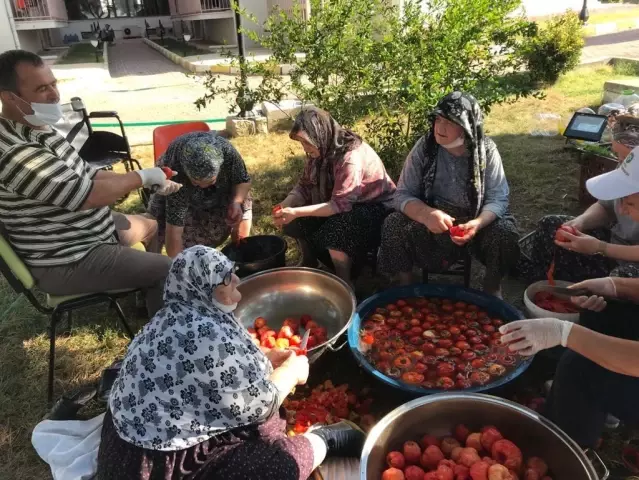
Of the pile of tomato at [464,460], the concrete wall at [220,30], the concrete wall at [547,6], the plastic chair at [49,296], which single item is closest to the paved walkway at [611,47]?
the concrete wall at [547,6]

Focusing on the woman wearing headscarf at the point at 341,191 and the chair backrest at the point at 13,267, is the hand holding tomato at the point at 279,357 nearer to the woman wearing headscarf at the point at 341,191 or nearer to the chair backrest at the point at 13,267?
the woman wearing headscarf at the point at 341,191

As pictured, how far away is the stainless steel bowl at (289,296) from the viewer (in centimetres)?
322

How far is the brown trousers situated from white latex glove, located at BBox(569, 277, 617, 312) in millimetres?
2248

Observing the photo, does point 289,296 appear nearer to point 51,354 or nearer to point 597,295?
point 51,354

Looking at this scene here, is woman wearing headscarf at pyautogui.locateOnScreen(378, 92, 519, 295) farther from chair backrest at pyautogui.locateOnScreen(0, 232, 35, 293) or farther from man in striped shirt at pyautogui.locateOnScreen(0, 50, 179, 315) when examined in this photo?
chair backrest at pyautogui.locateOnScreen(0, 232, 35, 293)

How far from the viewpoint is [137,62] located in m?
17.7

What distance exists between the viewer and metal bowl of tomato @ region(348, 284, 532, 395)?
2449 mm

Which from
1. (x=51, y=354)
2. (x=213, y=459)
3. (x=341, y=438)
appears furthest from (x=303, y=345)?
(x=51, y=354)

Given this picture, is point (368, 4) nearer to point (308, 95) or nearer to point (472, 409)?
point (308, 95)

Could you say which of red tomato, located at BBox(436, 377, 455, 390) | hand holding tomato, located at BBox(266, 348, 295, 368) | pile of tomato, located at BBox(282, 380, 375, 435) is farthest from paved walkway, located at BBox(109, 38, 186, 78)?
red tomato, located at BBox(436, 377, 455, 390)

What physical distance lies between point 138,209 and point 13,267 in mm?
2632

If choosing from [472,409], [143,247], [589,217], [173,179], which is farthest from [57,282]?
[589,217]

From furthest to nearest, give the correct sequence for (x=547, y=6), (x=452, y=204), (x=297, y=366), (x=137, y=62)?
(x=547, y=6)
(x=137, y=62)
(x=452, y=204)
(x=297, y=366)

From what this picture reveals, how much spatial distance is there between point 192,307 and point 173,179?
1896 millimetres
